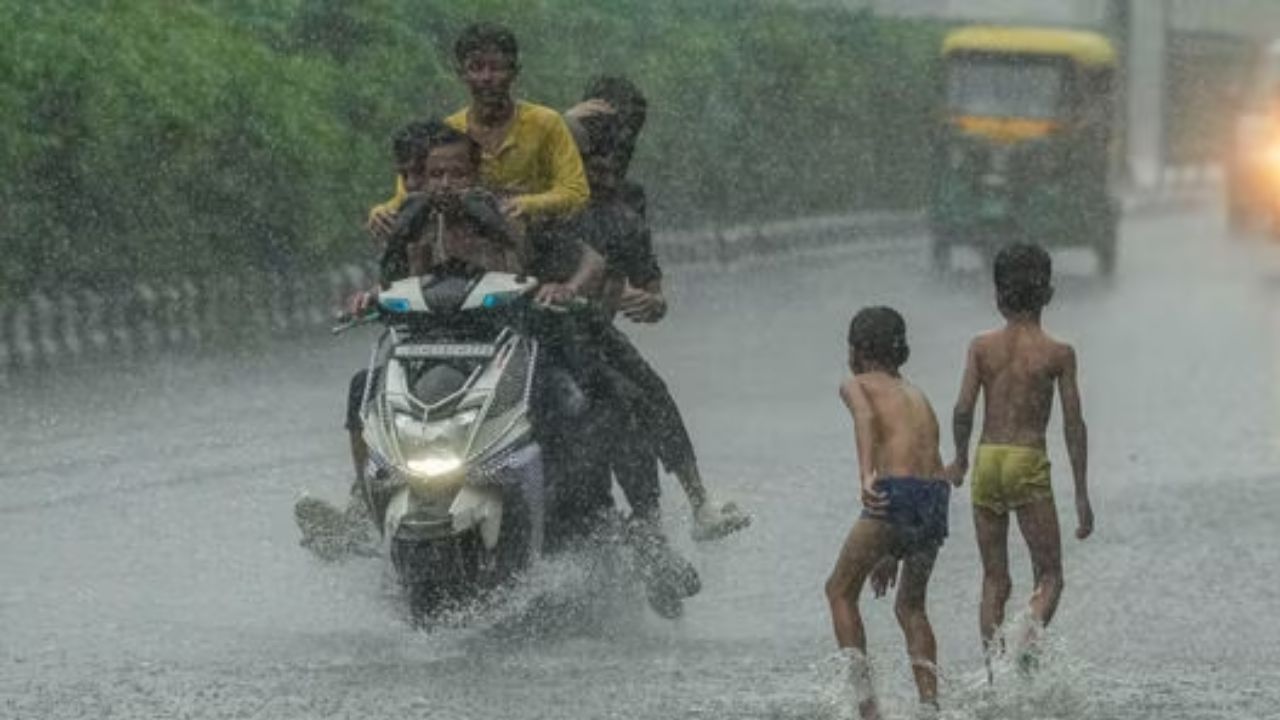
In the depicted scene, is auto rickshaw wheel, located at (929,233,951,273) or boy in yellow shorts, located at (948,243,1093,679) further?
auto rickshaw wheel, located at (929,233,951,273)

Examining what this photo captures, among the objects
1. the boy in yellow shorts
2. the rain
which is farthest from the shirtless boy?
the boy in yellow shorts

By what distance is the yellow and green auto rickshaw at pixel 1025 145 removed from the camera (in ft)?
111

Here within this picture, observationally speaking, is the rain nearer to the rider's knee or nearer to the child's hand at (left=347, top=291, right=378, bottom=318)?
the child's hand at (left=347, top=291, right=378, bottom=318)

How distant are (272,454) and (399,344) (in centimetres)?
552

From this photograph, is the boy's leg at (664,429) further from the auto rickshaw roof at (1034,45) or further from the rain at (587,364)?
the auto rickshaw roof at (1034,45)

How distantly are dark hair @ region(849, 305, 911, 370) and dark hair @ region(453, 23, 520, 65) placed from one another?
2473 mm

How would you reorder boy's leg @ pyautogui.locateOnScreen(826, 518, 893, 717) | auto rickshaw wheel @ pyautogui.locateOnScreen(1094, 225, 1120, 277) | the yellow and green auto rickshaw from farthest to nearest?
the yellow and green auto rickshaw → auto rickshaw wheel @ pyautogui.locateOnScreen(1094, 225, 1120, 277) → boy's leg @ pyautogui.locateOnScreen(826, 518, 893, 717)

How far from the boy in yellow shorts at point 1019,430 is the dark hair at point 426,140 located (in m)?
2.00

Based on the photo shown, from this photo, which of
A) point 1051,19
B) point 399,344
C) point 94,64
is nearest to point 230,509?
point 399,344

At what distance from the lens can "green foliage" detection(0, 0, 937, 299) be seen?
22.3 m

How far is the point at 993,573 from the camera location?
8.92m

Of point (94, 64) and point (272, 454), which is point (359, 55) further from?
point (272, 454)

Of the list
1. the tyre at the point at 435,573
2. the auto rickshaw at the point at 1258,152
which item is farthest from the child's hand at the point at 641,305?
the auto rickshaw at the point at 1258,152

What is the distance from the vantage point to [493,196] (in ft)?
34.1
